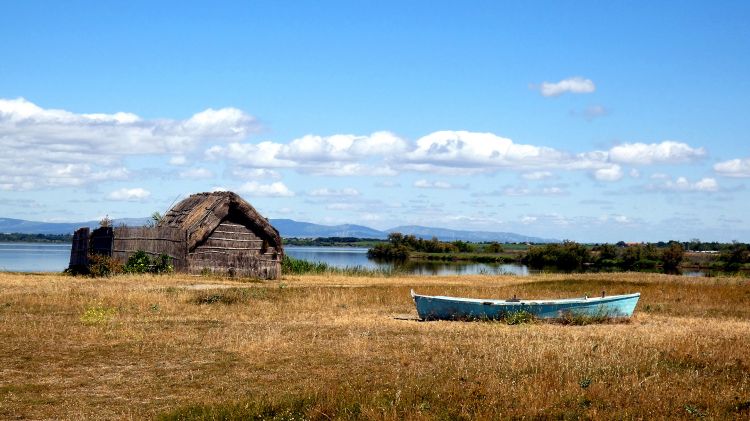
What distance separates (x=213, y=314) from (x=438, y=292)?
13511 mm

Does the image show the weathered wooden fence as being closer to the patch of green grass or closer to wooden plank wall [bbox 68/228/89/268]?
wooden plank wall [bbox 68/228/89/268]

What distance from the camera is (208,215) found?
41.2 meters

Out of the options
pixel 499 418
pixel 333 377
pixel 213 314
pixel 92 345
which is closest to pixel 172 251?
pixel 213 314

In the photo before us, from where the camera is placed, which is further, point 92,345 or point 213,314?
point 213,314

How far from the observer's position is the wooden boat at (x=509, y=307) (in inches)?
884

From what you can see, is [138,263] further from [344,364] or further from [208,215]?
[344,364]

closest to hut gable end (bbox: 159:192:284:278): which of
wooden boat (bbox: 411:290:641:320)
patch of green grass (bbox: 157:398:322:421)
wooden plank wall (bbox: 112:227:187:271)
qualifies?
wooden plank wall (bbox: 112:227:187:271)

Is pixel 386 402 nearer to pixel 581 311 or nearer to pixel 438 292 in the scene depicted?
pixel 581 311

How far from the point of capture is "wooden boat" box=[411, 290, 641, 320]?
22447mm

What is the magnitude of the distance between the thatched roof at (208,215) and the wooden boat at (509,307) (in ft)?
66.5

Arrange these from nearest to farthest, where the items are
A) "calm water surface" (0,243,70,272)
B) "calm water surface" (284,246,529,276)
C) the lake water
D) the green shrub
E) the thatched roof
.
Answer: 1. the green shrub
2. the thatched roof
3. "calm water surface" (0,243,70,272)
4. the lake water
5. "calm water surface" (284,246,529,276)

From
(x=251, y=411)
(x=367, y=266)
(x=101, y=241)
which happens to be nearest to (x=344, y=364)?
(x=251, y=411)

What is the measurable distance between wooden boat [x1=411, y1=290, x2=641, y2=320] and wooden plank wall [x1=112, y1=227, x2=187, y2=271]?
20147 mm

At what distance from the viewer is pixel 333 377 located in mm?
13500
